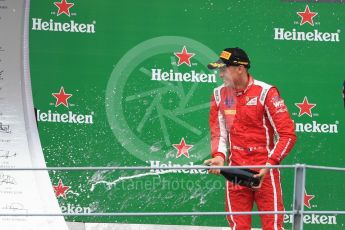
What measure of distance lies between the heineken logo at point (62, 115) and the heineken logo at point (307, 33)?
1.84 metres

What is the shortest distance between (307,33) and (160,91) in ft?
4.49

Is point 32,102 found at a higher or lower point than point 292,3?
lower

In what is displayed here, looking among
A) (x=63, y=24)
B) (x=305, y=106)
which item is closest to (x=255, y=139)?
(x=305, y=106)

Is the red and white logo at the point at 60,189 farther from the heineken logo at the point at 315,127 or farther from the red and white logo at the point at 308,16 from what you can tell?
the red and white logo at the point at 308,16

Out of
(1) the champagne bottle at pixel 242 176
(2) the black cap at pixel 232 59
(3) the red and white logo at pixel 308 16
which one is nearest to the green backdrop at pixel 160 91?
(3) the red and white logo at pixel 308 16

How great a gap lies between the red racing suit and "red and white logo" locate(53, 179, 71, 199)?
1.66 m

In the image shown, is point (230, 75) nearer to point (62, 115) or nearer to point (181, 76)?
point (181, 76)

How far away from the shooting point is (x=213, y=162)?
6.91m

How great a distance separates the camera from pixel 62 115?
319 inches

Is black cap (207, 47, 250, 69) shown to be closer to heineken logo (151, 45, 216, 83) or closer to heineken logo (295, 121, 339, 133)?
heineken logo (151, 45, 216, 83)

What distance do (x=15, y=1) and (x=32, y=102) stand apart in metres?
0.90

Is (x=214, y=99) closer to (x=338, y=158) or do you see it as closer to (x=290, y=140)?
(x=290, y=140)

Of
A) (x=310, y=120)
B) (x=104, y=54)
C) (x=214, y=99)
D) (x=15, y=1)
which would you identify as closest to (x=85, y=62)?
(x=104, y=54)

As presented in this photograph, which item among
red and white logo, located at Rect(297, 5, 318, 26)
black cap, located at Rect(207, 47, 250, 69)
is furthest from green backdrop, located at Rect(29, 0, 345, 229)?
black cap, located at Rect(207, 47, 250, 69)
